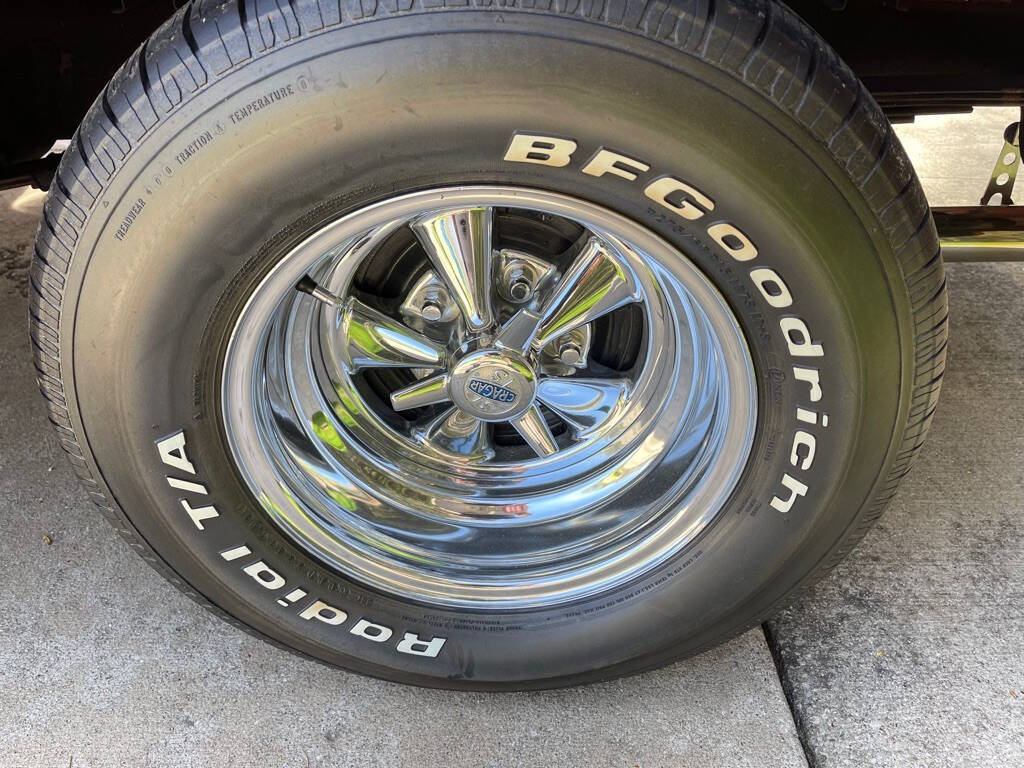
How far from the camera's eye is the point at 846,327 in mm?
1429

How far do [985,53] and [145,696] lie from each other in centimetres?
244

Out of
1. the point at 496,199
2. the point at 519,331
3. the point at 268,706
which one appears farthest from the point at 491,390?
the point at 268,706

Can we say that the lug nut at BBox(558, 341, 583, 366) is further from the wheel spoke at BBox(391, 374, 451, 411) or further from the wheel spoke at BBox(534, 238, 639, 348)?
the wheel spoke at BBox(391, 374, 451, 411)

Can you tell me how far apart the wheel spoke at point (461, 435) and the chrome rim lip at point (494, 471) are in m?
0.04

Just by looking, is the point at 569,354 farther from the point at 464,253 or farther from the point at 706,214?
the point at 706,214

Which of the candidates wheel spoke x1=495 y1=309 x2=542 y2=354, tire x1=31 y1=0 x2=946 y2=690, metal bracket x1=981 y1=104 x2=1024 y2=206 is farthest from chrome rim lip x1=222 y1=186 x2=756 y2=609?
metal bracket x1=981 y1=104 x2=1024 y2=206

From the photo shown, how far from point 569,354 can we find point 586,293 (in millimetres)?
173

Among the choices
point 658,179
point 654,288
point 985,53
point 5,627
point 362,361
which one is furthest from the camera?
point 985,53

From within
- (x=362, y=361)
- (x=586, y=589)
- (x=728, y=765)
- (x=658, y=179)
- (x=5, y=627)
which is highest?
(x=658, y=179)

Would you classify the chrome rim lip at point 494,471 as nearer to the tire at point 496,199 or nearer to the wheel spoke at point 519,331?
the tire at point 496,199

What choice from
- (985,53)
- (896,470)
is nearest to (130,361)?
(896,470)

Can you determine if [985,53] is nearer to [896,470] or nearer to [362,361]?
[896,470]

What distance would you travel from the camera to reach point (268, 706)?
6.19ft

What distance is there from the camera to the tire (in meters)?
1.25
